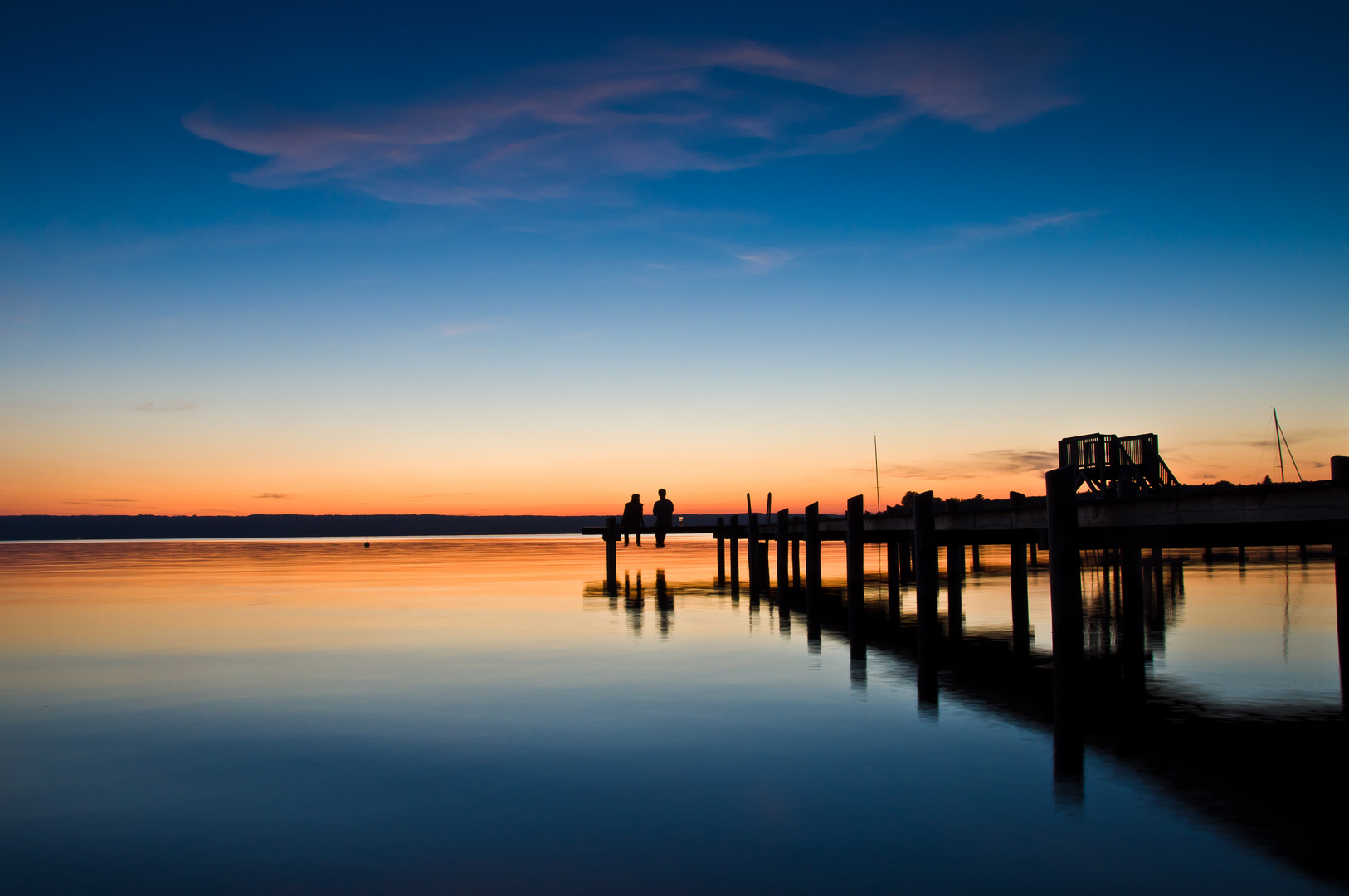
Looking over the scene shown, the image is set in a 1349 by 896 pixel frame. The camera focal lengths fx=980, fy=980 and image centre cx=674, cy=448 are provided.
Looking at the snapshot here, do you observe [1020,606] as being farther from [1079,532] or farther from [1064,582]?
[1064,582]

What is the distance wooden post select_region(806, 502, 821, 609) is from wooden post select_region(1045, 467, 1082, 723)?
12.5 meters

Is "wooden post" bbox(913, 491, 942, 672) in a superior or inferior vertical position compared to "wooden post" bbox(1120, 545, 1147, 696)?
superior

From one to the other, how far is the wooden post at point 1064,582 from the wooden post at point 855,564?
8.36 metres

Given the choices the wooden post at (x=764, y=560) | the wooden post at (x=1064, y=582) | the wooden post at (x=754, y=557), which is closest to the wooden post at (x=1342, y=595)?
the wooden post at (x=1064, y=582)

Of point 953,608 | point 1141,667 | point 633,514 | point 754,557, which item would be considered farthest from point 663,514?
point 1141,667

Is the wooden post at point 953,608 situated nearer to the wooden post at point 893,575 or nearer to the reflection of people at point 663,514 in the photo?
the wooden post at point 893,575

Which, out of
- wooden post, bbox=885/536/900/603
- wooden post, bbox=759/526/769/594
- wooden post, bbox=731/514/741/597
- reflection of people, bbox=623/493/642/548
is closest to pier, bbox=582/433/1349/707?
wooden post, bbox=885/536/900/603

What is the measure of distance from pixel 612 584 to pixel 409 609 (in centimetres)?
1410

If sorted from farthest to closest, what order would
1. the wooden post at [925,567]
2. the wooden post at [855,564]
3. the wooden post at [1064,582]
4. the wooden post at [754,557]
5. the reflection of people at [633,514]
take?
the reflection of people at [633,514] < the wooden post at [754,557] < the wooden post at [855,564] < the wooden post at [925,567] < the wooden post at [1064,582]

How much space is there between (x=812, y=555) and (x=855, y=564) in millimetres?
4579

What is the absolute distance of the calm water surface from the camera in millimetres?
8398

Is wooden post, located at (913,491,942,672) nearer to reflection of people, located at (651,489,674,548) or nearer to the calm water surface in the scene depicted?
the calm water surface

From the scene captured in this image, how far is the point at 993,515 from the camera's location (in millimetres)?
17828

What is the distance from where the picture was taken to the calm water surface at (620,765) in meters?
8.40
